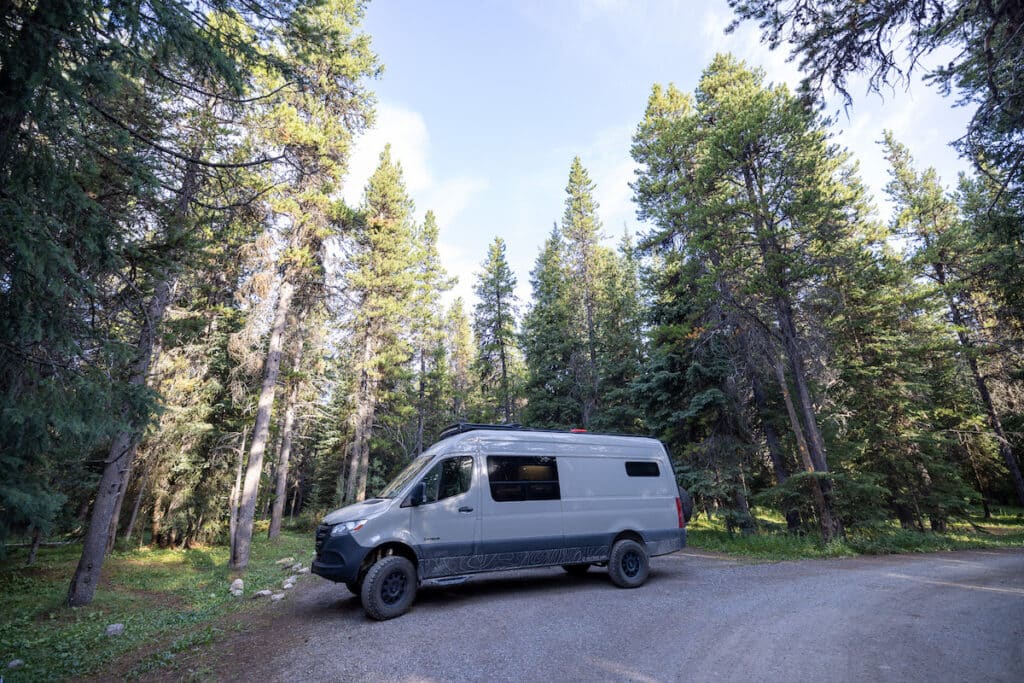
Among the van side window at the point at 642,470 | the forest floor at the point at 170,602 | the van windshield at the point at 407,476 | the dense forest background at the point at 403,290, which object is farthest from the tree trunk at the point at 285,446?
the van side window at the point at 642,470

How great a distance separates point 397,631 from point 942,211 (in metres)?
28.6

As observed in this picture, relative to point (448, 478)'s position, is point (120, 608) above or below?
below

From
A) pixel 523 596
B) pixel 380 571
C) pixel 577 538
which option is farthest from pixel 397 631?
pixel 577 538

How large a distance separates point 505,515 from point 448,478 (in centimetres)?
117

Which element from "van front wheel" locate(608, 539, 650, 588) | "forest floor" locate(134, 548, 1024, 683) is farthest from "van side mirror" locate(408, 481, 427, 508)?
"van front wheel" locate(608, 539, 650, 588)

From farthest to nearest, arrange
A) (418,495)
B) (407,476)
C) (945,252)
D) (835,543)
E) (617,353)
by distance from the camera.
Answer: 1. (617,353)
2. (945,252)
3. (835,543)
4. (407,476)
5. (418,495)

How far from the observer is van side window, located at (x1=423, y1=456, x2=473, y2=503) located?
22.5 feet

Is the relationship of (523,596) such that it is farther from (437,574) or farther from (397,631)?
(397,631)

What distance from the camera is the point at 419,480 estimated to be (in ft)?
22.3

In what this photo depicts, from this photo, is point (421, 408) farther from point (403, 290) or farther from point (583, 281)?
point (583, 281)

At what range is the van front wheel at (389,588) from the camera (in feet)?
19.5

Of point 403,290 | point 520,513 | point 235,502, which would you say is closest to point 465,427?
point 520,513

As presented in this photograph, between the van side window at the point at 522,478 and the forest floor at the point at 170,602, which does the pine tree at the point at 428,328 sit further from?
the van side window at the point at 522,478

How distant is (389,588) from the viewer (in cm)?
622
